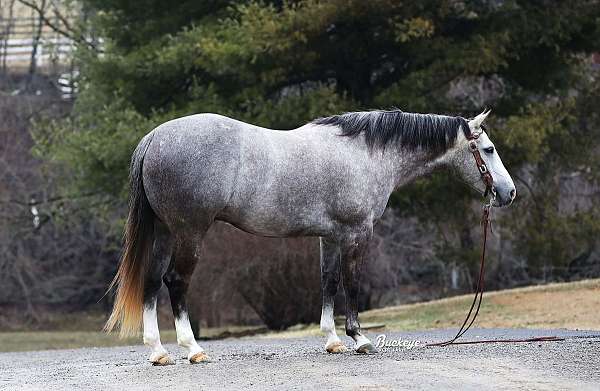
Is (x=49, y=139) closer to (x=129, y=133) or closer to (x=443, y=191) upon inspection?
(x=129, y=133)

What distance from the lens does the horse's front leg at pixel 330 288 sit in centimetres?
951

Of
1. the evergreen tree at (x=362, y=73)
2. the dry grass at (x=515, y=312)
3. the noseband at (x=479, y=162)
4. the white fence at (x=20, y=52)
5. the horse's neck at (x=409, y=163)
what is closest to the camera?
the horse's neck at (x=409, y=163)

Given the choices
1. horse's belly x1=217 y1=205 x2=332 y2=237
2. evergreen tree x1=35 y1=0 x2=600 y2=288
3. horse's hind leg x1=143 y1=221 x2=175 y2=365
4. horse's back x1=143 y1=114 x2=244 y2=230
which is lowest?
horse's hind leg x1=143 y1=221 x2=175 y2=365

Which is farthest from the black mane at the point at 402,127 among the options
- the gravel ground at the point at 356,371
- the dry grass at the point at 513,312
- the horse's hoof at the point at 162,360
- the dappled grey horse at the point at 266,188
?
the dry grass at the point at 513,312

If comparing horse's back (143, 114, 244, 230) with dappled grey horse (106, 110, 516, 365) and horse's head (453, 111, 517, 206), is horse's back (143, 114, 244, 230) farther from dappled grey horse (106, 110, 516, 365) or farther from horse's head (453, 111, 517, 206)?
horse's head (453, 111, 517, 206)

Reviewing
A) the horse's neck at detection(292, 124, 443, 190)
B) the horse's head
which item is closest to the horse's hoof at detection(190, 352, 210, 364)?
the horse's neck at detection(292, 124, 443, 190)

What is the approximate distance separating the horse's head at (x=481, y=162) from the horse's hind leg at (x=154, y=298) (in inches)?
116

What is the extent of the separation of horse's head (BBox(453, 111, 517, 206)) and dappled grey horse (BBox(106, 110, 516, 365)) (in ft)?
0.04

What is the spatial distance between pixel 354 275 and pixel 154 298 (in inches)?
71.1

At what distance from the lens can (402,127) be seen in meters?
9.84

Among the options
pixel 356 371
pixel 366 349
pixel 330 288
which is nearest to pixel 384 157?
pixel 330 288

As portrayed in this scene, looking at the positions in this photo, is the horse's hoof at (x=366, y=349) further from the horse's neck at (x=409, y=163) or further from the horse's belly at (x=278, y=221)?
the horse's neck at (x=409, y=163)

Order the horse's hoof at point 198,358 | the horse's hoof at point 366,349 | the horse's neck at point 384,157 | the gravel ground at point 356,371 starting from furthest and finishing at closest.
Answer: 1. the horse's neck at point 384,157
2. the horse's hoof at point 366,349
3. the horse's hoof at point 198,358
4. the gravel ground at point 356,371

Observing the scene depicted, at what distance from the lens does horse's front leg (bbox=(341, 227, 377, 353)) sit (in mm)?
9359
